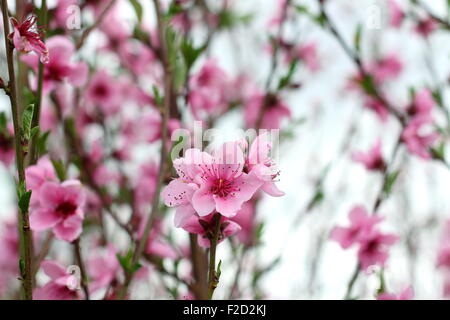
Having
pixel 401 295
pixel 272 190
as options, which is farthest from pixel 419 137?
pixel 272 190

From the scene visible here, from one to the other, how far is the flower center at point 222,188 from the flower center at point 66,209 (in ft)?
1.54

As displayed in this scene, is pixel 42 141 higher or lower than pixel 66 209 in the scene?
higher

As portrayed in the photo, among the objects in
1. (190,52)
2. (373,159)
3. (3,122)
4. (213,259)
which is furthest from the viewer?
(373,159)

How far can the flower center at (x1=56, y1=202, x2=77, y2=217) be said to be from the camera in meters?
1.27

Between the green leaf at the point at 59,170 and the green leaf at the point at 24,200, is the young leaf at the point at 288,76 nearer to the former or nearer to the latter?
the green leaf at the point at 59,170

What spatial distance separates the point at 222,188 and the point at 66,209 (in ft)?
1.59

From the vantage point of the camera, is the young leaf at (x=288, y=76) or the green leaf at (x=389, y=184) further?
the young leaf at (x=288, y=76)

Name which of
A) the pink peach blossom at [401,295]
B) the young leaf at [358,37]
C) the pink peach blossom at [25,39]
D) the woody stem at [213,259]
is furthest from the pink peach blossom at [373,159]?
the pink peach blossom at [25,39]

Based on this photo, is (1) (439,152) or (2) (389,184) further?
(1) (439,152)

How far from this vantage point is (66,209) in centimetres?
128

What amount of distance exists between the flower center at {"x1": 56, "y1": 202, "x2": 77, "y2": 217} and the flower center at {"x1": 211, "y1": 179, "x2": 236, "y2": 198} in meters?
0.47

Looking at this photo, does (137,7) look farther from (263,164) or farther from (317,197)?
(317,197)

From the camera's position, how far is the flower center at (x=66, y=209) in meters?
1.27
